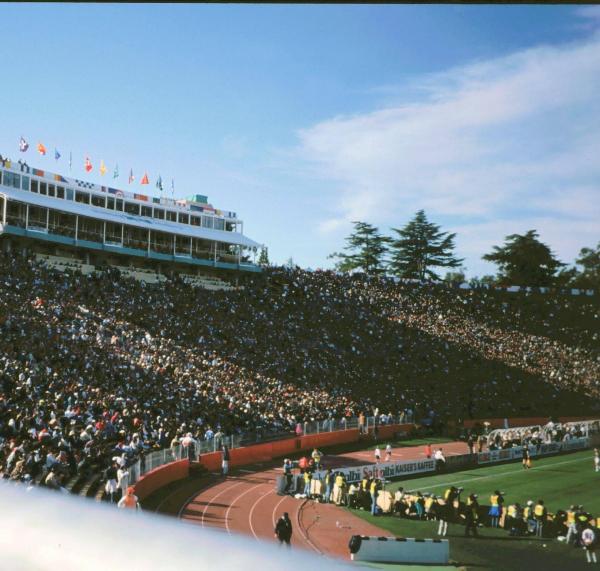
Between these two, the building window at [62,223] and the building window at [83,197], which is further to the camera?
the building window at [83,197]

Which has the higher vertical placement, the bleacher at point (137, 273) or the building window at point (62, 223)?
the building window at point (62, 223)

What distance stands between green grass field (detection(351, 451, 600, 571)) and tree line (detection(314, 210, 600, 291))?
1.52 meters

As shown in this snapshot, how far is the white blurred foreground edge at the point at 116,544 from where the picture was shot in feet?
3.01

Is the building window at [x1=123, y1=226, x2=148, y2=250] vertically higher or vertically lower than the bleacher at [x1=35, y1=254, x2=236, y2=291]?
higher

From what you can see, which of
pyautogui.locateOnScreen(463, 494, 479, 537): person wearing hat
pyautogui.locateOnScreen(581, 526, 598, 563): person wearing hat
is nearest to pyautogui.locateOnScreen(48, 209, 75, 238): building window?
pyautogui.locateOnScreen(463, 494, 479, 537): person wearing hat

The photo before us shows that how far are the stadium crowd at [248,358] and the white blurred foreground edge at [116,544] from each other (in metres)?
3.31

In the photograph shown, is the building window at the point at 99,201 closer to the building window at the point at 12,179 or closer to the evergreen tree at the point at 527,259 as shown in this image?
the building window at the point at 12,179

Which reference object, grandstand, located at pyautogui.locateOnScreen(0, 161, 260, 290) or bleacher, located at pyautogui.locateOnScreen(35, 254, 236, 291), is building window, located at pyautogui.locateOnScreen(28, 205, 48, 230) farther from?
bleacher, located at pyautogui.locateOnScreen(35, 254, 236, 291)

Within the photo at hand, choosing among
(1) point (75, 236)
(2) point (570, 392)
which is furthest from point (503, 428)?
(1) point (75, 236)

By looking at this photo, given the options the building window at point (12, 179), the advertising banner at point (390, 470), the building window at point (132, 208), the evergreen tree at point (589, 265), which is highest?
the building window at point (12, 179)

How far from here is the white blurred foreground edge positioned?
92 centimetres

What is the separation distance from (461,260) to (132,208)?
21.9m

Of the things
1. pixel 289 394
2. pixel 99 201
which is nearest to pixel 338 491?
pixel 289 394

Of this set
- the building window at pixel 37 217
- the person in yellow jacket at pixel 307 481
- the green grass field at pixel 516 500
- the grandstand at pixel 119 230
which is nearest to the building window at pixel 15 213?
the grandstand at pixel 119 230
